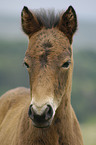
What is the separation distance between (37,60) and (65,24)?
886mm

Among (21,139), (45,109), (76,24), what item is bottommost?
(21,139)

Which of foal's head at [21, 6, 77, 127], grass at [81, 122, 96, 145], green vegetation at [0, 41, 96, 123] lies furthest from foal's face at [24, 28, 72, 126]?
green vegetation at [0, 41, 96, 123]

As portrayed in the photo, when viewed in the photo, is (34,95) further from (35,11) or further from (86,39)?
(86,39)

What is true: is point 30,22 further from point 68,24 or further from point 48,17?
point 68,24

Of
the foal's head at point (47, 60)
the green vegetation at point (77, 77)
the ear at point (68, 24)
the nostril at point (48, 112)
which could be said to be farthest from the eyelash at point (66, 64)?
the green vegetation at point (77, 77)

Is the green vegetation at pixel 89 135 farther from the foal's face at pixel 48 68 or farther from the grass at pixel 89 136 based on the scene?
the foal's face at pixel 48 68

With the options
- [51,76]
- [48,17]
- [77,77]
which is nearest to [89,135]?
[48,17]

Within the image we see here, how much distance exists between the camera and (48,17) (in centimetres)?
442

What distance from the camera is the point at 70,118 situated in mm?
4445

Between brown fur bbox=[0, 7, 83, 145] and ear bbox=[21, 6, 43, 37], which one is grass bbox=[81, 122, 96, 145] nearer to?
brown fur bbox=[0, 7, 83, 145]

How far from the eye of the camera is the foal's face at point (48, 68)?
3.44 metres

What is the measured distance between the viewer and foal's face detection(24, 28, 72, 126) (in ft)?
11.3

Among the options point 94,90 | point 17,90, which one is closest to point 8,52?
point 94,90

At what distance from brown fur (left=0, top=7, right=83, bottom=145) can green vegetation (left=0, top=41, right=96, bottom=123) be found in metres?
40.7
